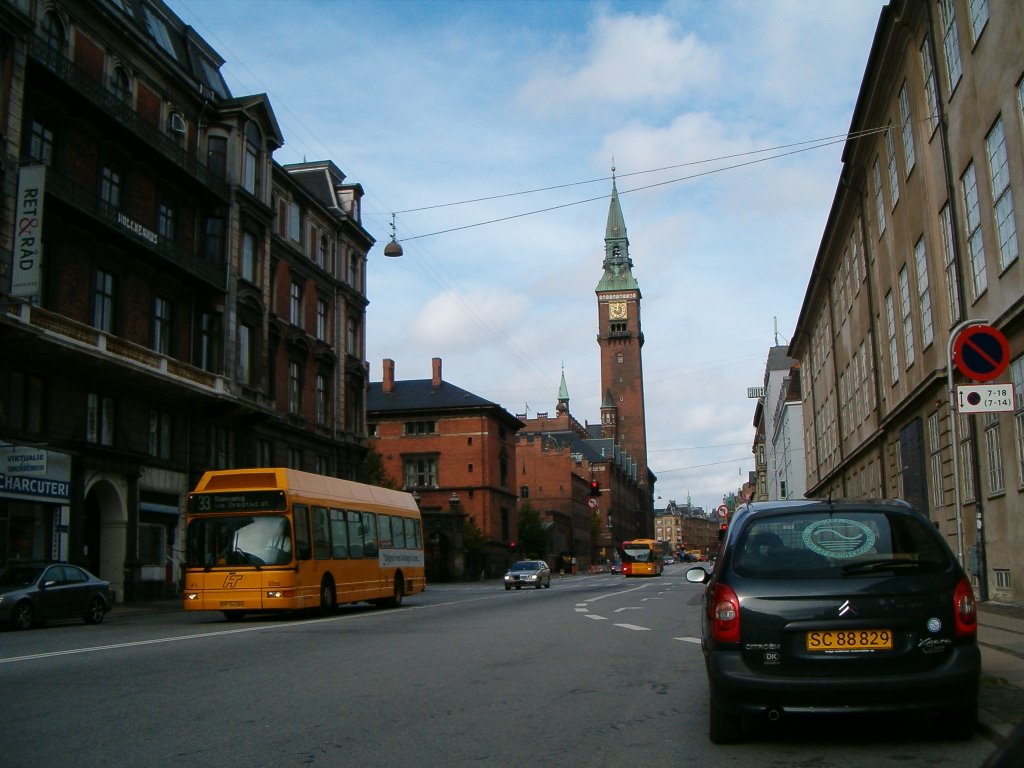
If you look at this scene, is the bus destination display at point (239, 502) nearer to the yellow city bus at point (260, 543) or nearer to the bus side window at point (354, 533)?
the yellow city bus at point (260, 543)

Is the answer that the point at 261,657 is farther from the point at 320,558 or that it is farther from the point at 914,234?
the point at 914,234

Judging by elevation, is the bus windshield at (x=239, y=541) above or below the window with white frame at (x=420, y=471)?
below

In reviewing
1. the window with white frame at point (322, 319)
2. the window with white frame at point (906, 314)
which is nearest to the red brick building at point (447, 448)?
the window with white frame at point (322, 319)

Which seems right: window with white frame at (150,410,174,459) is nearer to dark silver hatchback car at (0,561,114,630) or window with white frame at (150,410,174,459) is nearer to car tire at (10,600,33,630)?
→ dark silver hatchback car at (0,561,114,630)

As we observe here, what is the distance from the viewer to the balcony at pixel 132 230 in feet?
89.8

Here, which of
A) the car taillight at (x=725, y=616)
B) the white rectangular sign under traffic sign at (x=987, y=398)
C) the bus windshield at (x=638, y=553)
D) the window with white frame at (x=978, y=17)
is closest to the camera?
the car taillight at (x=725, y=616)

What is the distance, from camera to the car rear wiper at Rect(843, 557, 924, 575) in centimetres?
634

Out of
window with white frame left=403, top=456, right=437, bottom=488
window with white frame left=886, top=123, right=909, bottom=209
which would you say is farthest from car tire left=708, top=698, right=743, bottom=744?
window with white frame left=403, top=456, right=437, bottom=488

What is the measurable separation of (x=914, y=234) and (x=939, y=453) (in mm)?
5270

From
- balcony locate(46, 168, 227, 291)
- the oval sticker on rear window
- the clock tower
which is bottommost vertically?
the oval sticker on rear window

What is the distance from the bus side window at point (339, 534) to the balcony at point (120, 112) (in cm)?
1429

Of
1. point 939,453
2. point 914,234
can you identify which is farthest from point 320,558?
point 914,234

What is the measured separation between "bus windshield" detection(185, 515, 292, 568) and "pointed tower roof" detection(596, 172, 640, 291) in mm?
126188

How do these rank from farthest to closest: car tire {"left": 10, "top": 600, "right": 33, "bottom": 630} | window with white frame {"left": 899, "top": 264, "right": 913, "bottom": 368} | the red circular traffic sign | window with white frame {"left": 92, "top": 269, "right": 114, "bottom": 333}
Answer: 1. window with white frame {"left": 92, "top": 269, "right": 114, "bottom": 333}
2. window with white frame {"left": 899, "top": 264, "right": 913, "bottom": 368}
3. car tire {"left": 10, "top": 600, "right": 33, "bottom": 630}
4. the red circular traffic sign
